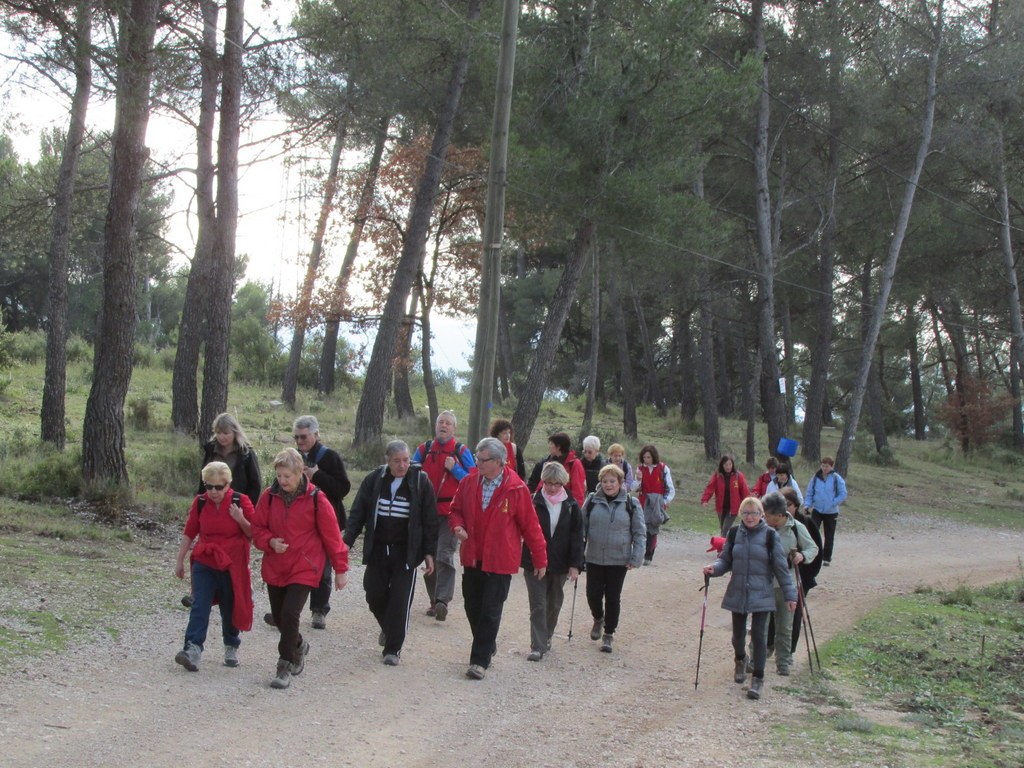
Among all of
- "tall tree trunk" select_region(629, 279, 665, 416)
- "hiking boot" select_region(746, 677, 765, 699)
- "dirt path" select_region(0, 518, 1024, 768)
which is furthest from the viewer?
"tall tree trunk" select_region(629, 279, 665, 416)

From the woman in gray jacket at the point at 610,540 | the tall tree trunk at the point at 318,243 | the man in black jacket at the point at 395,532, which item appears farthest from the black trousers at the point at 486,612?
the tall tree trunk at the point at 318,243

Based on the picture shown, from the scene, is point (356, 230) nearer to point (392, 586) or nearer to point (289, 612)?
point (392, 586)

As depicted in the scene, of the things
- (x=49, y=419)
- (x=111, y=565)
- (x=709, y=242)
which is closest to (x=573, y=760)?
(x=111, y=565)

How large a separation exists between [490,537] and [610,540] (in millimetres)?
1607

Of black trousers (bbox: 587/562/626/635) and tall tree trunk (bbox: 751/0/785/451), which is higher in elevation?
tall tree trunk (bbox: 751/0/785/451)

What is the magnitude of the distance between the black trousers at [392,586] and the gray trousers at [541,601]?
1.17m

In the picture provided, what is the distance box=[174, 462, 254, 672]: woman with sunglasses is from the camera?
301 inches

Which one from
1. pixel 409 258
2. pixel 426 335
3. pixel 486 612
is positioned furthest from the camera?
pixel 426 335

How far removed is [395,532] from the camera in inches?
327

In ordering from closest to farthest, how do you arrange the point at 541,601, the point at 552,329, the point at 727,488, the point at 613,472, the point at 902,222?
the point at 541,601 → the point at 613,472 → the point at 727,488 → the point at 552,329 → the point at 902,222

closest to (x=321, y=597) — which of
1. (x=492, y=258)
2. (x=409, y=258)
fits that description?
(x=492, y=258)

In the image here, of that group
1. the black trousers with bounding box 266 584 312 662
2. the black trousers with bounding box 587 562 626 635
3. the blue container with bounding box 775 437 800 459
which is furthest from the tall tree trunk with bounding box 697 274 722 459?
the black trousers with bounding box 266 584 312 662

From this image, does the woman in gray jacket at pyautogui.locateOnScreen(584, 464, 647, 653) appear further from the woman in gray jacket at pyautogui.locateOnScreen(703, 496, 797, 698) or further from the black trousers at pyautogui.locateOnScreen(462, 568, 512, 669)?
the black trousers at pyautogui.locateOnScreen(462, 568, 512, 669)

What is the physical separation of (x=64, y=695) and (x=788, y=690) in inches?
220
